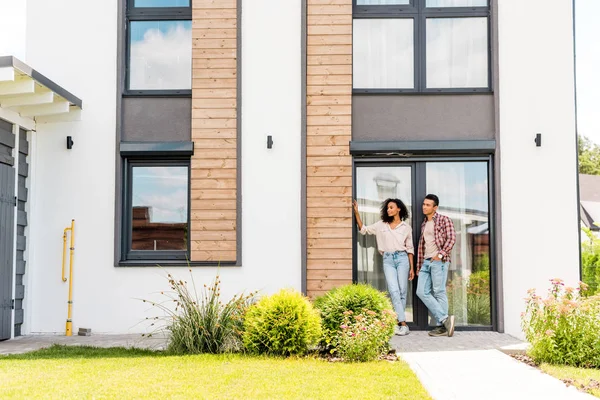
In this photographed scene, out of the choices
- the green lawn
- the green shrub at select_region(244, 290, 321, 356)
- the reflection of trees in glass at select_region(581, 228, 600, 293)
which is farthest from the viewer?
the reflection of trees in glass at select_region(581, 228, 600, 293)

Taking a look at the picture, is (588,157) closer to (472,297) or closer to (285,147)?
(472,297)

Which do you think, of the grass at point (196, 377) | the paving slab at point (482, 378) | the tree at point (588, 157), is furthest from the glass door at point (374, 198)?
the tree at point (588, 157)

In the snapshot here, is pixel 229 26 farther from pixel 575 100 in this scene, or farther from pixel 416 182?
pixel 575 100

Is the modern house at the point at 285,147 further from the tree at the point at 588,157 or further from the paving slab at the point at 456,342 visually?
the tree at the point at 588,157

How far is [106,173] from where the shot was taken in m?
9.75

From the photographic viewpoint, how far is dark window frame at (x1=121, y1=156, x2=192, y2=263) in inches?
384

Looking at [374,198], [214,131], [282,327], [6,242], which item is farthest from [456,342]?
[6,242]

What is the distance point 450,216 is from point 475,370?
317 centimetres

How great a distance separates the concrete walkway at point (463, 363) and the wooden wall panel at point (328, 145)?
4.60 feet

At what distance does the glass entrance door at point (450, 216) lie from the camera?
31.6 feet

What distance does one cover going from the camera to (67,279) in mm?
9672

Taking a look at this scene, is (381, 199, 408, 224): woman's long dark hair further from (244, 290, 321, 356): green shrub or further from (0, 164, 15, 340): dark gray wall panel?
(0, 164, 15, 340): dark gray wall panel

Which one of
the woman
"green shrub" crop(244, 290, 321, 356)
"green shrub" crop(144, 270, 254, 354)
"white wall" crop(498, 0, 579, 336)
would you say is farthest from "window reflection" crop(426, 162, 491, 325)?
"green shrub" crop(144, 270, 254, 354)

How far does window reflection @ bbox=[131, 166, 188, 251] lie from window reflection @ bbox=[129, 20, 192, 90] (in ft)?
3.94
